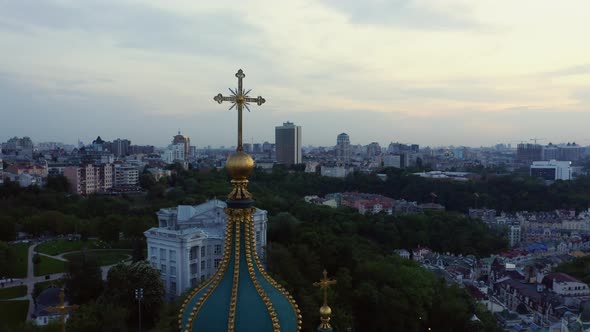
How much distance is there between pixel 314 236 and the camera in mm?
17703

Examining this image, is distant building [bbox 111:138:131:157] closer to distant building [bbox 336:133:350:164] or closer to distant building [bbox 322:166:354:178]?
distant building [bbox 322:166:354:178]

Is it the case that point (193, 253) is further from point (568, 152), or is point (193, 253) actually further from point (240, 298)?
point (568, 152)

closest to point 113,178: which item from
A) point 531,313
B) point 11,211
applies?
point 11,211

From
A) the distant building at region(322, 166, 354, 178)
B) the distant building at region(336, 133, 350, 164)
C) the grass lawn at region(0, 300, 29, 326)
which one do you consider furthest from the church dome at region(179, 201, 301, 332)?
the distant building at region(336, 133, 350, 164)

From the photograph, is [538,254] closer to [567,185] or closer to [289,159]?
[567,185]

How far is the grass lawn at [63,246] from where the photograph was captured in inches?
904

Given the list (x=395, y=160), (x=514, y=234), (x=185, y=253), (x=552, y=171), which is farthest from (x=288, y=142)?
(x=185, y=253)

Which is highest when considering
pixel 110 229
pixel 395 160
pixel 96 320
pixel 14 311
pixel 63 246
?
pixel 395 160

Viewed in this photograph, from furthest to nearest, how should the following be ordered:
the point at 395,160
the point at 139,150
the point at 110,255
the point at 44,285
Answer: the point at 139,150 < the point at 395,160 < the point at 110,255 < the point at 44,285

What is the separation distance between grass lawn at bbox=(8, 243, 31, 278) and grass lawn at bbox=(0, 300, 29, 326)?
3115 mm

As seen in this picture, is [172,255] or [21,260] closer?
[172,255]

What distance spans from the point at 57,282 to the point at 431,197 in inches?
1445

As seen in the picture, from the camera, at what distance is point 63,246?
23766mm

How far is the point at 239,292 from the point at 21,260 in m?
20.6
